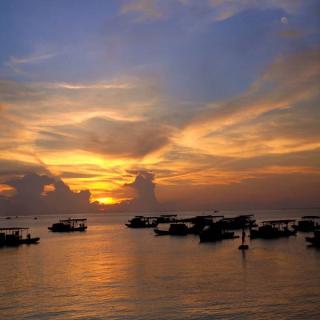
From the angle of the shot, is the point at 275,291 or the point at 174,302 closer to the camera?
the point at 174,302

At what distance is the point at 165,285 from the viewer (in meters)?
48.9

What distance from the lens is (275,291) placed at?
4494 centimetres

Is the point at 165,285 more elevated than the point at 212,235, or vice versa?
the point at 212,235

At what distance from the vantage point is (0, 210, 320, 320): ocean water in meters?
38.2

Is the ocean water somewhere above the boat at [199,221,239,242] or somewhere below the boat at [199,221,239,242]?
below

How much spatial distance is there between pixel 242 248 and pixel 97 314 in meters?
47.7

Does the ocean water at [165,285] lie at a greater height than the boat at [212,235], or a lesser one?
lesser

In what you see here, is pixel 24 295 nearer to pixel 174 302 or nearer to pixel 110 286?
pixel 110 286

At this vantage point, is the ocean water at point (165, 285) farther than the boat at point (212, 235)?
No

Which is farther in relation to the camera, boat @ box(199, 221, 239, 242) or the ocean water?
boat @ box(199, 221, 239, 242)

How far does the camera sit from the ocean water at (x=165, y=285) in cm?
3822

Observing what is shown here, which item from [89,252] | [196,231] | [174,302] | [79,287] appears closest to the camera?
[174,302]

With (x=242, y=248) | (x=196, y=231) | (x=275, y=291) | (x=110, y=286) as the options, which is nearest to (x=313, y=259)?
(x=242, y=248)

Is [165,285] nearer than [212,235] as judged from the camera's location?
Yes
